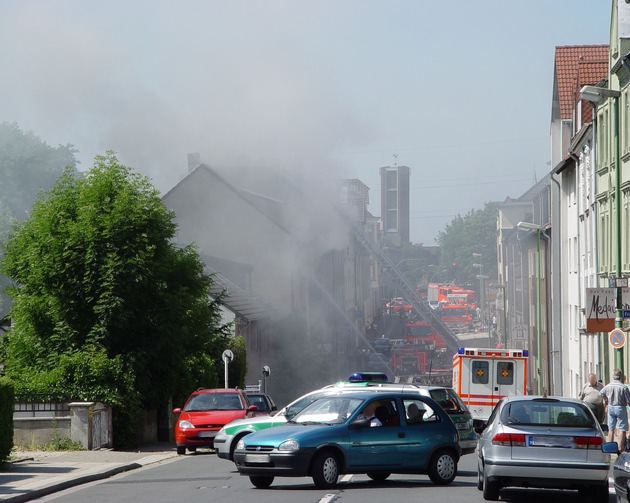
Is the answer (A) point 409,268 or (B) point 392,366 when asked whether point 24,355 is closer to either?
(B) point 392,366

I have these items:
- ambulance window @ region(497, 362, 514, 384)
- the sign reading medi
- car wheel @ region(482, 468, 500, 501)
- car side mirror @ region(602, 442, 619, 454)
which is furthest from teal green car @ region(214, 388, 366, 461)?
ambulance window @ region(497, 362, 514, 384)

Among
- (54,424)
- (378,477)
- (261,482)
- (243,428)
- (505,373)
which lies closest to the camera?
(261,482)

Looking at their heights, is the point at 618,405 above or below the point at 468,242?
below

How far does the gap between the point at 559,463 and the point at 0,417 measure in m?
10.4

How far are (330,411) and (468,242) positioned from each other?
163 m

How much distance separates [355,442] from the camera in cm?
1639

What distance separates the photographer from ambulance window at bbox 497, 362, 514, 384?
34.3 meters

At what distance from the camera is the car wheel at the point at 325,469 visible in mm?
16078

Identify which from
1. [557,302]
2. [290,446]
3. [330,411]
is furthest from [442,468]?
[557,302]

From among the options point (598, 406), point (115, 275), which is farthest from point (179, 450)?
point (598, 406)

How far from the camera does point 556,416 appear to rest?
14312 mm

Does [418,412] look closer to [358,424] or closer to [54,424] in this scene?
[358,424]

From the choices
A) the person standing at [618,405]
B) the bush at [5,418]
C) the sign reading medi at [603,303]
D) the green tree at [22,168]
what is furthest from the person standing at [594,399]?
the green tree at [22,168]

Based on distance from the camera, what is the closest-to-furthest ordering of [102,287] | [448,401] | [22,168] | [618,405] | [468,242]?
[618,405], [448,401], [102,287], [22,168], [468,242]
